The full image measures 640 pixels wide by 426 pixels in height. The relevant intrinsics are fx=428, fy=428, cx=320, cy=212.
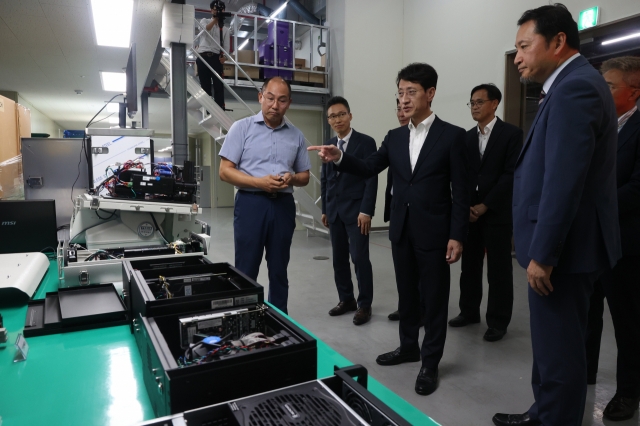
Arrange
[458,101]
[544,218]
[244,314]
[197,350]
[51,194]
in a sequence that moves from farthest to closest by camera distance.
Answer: [458,101], [51,194], [544,218], [244,314], [197,350]

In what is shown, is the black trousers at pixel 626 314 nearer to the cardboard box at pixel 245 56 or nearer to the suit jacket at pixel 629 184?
the suit jacket at pixel 629 184

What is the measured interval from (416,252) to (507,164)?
45.2 inches

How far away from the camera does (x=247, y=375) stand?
66 cm

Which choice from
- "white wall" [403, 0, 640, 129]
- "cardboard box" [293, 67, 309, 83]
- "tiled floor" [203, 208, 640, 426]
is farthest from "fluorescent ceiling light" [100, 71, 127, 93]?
"tiled floor" [203, 208, 640, 426]

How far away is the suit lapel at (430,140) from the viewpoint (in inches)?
75.7

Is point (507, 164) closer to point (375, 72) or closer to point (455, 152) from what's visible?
point (455, 152)

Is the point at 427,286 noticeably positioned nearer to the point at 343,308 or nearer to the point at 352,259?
the point at 352,259

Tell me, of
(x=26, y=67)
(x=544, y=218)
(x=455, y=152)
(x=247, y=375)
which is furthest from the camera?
(x=26, y=67)

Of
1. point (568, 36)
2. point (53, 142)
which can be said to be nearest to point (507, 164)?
point (568, 36)

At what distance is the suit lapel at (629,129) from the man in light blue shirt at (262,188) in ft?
4.53

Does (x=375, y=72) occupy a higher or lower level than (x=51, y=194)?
higher

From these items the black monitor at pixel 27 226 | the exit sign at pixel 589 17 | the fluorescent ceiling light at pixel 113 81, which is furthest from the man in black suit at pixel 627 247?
the fluorescent ceiling light at pixel 113 81

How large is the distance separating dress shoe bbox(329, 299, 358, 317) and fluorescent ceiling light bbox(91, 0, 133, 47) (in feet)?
10.3

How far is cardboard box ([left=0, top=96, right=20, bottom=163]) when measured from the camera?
12.3 ft
